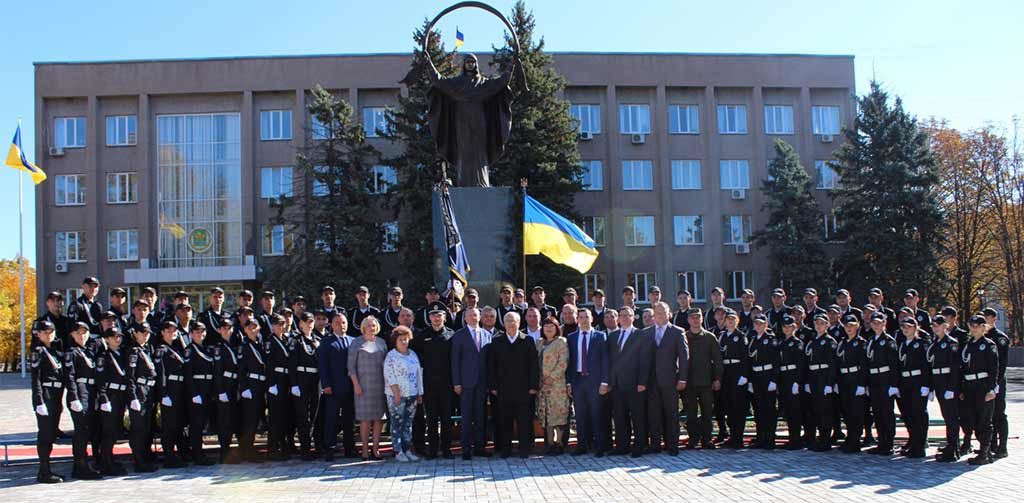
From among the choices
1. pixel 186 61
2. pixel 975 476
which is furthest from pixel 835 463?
pixel 186 61

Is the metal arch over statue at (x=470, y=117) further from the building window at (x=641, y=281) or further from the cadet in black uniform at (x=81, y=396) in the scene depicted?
the building window at (x=641, y=281)

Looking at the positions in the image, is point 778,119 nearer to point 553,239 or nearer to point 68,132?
point 553,239

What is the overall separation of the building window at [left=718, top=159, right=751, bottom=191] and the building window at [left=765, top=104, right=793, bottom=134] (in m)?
2.14

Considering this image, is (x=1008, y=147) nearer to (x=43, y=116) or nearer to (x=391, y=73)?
(x=391, y=73)

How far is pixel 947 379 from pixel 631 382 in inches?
146

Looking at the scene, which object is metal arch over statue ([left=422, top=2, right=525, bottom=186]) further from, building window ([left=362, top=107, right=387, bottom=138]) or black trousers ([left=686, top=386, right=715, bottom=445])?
building window ([left=362, top=107, right=387, bottom=138])

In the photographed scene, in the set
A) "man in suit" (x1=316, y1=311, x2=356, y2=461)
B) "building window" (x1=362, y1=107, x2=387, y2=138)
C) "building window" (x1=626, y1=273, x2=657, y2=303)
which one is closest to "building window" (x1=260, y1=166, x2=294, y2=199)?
"building window" (x1=362, y1=107, x2=387, y2=138)

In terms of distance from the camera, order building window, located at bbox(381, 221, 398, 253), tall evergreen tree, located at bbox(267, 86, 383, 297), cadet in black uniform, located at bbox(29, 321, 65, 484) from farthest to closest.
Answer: building window, located at bbox(381, 221, 398, 253)
tall evergreen tree, located at bbox(267, 86, 383, 297)
cadet in black uniform, located at bbox(29, 321, 65, 484)

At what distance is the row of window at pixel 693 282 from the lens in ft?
136

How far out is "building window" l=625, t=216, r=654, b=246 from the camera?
136ft

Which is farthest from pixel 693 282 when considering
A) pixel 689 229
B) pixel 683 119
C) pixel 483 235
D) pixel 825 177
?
pixel 483 235

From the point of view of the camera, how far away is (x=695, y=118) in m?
42.5

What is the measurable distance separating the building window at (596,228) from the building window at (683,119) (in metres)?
5.89

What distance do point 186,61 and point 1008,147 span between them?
36442 millimetres
